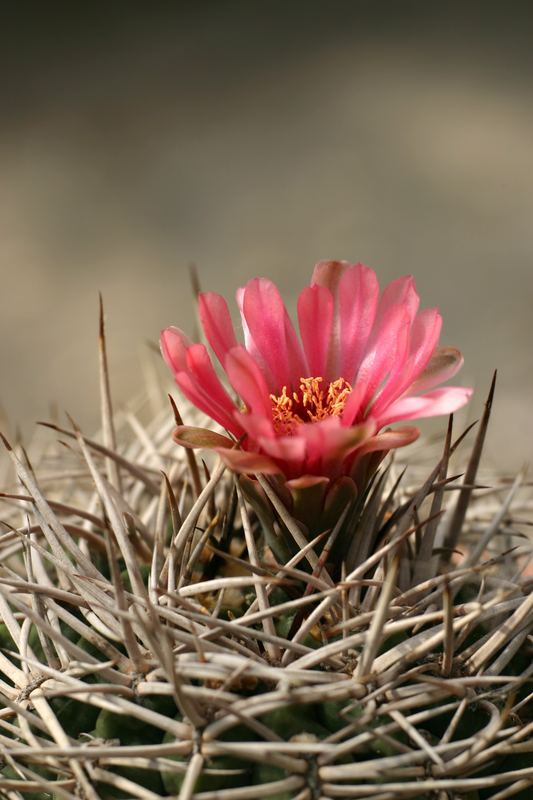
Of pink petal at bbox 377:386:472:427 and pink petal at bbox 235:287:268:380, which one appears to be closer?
pink petal at bbox 377:386:472:427

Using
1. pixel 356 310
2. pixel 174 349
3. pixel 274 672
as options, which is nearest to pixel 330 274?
pixel 356 310

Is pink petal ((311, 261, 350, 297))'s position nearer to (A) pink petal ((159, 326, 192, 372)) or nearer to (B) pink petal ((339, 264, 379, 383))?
(B) pink petal ((339, 264, 379, 383))

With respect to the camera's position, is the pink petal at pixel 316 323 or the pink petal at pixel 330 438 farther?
the pink petal at pixel 316 323

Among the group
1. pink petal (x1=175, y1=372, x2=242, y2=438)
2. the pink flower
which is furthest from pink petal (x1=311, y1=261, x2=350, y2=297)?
pink petal (x1=175, y1=372, x2=242, y2=438)

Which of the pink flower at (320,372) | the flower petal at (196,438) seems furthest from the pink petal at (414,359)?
the flower petal at (196,438)

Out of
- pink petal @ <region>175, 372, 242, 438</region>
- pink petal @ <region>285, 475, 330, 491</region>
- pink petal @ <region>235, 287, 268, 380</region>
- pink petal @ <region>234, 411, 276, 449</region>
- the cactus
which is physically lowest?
the cactus

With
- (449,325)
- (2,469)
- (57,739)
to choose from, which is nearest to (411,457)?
(2,469)

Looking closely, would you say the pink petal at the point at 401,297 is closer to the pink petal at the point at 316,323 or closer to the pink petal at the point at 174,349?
the pink petal at the point at 316,323
